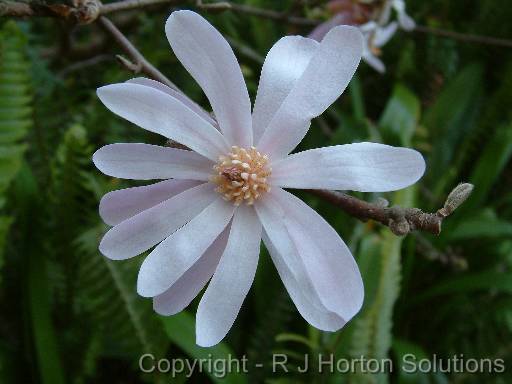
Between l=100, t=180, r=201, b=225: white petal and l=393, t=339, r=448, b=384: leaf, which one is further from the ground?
l=393, t=339, r=448, b=384: leaf

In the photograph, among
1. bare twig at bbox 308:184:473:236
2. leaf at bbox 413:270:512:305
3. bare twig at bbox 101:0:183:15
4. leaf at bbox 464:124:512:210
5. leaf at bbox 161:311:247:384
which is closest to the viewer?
bare twig at bbox 308:184:473:236

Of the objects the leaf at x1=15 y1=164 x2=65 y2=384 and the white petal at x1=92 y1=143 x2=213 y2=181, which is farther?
the leaf at x1=15 y1=164 x2=65 y2=384

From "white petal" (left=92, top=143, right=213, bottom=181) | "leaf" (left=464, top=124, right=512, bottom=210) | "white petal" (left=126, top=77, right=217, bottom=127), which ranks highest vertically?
"leaf" (left=464, top=124, right=512, bottom=210)

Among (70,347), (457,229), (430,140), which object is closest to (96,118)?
(70,347)

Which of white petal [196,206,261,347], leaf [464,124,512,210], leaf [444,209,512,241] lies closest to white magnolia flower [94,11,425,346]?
white petal [196,206,261,347]

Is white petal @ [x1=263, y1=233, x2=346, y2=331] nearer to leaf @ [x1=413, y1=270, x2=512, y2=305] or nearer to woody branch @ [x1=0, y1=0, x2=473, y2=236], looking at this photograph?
woody branch @ [x1=0, y1=0, x2=473, y2=236]

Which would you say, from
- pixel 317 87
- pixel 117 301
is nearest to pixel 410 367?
pixel 117 301

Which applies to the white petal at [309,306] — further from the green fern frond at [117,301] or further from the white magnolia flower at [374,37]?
the white magnolia flower at [374,37]

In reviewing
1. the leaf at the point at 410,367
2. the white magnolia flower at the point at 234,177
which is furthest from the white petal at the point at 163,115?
the leaf at the point at 410,367
